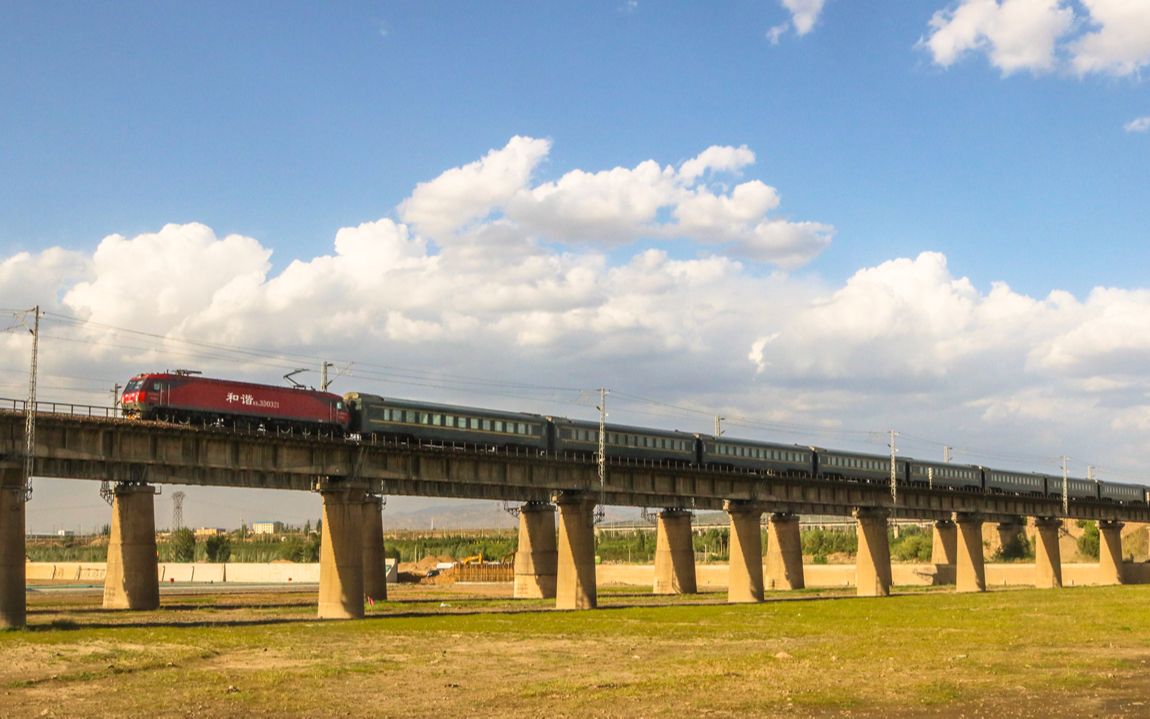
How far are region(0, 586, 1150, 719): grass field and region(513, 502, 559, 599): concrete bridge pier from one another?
81.1 feet

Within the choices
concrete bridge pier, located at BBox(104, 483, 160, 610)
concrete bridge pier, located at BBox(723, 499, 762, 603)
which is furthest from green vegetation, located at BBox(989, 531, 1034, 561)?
concrete bridge pier, located at BBox(104, 483, 160, 610)

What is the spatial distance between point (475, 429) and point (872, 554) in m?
43.9

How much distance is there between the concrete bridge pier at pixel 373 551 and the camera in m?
94.6

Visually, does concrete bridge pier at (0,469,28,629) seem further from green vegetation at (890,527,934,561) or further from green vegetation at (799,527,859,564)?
green vegetation at (890,527,934,561)

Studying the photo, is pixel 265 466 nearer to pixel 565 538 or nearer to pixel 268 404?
pixel 268 404

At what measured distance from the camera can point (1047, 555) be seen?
123m

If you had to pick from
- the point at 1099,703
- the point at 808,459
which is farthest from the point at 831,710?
the point at 808,459

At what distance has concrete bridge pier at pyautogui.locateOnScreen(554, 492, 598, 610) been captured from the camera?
2963 inches

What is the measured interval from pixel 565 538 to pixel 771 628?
21594 mm

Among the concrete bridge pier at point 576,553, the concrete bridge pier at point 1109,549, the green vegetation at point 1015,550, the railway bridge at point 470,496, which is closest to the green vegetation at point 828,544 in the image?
the green vegetation at point 1015,550

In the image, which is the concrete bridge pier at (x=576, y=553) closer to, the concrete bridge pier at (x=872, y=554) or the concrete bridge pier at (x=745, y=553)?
the concrete bridge pier at (x=745, y=553)

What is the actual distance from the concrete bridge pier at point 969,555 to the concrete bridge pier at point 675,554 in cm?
2622

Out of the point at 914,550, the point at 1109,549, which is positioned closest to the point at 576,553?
the point at 1109,549

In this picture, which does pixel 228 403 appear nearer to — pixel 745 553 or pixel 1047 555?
pixel 745 553
